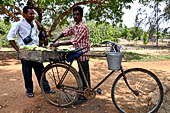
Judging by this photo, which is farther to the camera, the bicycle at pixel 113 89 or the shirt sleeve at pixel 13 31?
the shirt sleeve at pixel 13 31

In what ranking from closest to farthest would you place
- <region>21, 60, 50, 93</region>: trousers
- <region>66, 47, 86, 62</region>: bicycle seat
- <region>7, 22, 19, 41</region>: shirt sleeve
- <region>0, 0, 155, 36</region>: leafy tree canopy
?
<region>66, 47, 86, 62</region>: bicycle seat < <region>7, 22, 19, 41</region>: shirt sleeve < <region>21, 60, 50, 93</region>: trousers < <region>0, 0, 155, 36</region>: leafy tree canopy

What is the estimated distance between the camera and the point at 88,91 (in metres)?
2.76

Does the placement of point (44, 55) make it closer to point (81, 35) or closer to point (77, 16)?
point (81, 35)

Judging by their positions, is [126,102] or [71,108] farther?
[126,102]

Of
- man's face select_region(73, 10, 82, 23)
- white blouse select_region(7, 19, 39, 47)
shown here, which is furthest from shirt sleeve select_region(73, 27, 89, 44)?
white blouse select_region(7, 19, 39, 47)

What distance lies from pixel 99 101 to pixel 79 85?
0.76 metres

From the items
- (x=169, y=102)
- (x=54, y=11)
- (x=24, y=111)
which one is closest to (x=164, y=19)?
(x=54, y=11)

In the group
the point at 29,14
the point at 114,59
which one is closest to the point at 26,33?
the point at 29,14

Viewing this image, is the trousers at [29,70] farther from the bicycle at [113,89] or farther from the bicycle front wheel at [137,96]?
the bicycle front wheel at [137,96]

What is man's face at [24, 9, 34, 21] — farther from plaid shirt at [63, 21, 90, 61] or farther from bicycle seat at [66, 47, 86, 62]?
bicycle seat at [66, 47, 86, 62]

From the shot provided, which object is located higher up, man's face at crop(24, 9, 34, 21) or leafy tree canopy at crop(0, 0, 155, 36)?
leafy tree canopy at crop(0, 0, 155, 36)

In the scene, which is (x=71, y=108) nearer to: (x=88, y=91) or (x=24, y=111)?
(x=88, y=91)

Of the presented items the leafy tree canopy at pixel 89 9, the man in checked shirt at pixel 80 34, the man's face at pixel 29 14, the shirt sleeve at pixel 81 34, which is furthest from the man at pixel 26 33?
the leafy tree canopy at pixel 89 9

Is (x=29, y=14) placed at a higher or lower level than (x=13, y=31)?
higher
